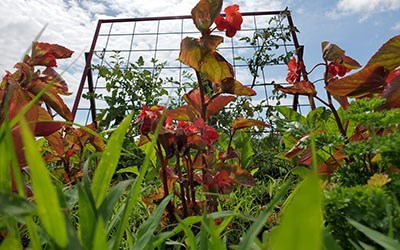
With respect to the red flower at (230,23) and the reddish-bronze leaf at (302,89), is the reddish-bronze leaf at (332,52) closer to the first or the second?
the reddish-bronze leaf at (302,89)

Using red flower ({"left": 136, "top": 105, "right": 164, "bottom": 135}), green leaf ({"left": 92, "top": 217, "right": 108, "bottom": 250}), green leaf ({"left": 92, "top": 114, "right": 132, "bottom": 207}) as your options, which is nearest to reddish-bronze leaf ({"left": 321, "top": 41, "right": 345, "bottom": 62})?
red flower ({"left": 136, "top": 105, "right": 164, "bottom": 135})

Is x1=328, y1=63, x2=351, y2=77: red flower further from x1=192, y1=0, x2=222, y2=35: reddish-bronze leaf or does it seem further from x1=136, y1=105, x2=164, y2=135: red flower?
x1=136, y1=105, x2=164, y2=135: red flower

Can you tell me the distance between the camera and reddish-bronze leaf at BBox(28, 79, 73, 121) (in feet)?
2.71

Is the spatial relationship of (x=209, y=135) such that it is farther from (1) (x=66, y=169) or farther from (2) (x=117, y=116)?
(2) (x=117, y=116)

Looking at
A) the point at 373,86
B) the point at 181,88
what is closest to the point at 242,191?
the point at 373,86

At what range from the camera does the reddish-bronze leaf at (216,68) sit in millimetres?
1059

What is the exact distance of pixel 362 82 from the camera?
958 mm

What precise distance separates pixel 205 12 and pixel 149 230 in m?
0.65

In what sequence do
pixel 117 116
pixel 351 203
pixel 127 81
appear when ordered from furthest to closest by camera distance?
pixel 127 81
pixel 117 116
pixel 351 203

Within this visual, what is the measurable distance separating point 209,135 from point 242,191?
644 millimetres

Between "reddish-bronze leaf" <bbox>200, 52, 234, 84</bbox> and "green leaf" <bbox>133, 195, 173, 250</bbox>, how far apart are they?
53cm

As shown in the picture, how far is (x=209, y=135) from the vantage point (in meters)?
1.00

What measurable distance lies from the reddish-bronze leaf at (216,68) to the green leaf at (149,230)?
1.74ft

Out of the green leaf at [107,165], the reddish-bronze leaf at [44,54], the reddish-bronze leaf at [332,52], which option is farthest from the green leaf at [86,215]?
the reddish-bronze leaf at [332,52]
